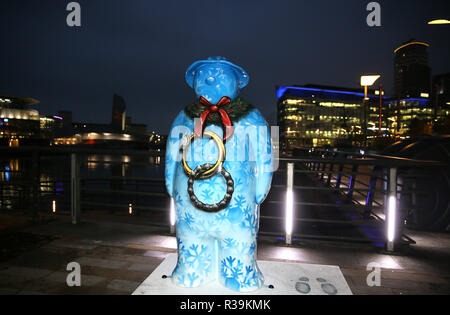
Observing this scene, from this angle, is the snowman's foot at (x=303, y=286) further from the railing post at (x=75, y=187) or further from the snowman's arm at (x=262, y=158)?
the railing post at (x=75, y=187)

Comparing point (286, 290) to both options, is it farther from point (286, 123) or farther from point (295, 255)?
point (286, 123)

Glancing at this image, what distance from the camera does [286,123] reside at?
241ft

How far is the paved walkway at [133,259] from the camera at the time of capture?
2072mm

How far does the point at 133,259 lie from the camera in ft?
8.33

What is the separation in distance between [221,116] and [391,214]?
7.38 feet

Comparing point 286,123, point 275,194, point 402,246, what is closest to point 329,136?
point 286,123

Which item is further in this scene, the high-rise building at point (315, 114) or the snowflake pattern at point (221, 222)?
the high-rise building at point (315, 114)

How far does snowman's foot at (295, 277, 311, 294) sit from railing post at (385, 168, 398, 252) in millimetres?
1361

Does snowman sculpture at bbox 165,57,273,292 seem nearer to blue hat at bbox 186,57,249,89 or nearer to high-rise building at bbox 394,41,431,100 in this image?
blue hat at bbox 186,57,249,89

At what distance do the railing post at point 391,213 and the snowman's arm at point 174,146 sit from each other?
2345 millimetres

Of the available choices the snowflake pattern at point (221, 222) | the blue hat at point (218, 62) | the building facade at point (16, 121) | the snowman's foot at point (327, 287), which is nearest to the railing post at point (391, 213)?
the snowman's foot at point (327, 287)

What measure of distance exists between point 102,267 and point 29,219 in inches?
88.0

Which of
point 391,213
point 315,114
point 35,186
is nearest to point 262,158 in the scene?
point 391,213
